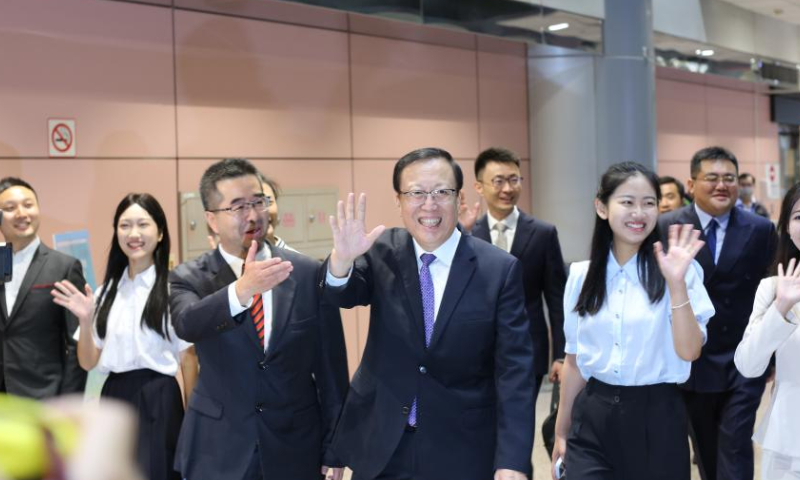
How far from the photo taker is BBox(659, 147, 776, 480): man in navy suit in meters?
4.27

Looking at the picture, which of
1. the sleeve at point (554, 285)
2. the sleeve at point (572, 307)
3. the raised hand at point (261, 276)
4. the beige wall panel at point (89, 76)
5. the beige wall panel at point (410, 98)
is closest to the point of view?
the raised hand at point (261, 276)

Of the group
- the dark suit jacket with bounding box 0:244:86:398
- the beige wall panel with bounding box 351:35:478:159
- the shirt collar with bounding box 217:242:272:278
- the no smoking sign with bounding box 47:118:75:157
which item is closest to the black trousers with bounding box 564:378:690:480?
the shirt collar with bounding box 217:242:272:278

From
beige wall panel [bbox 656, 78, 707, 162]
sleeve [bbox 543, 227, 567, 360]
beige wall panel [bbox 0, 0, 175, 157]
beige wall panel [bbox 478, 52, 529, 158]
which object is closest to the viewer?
sleeve [bbox 543, 227, 567, 360]

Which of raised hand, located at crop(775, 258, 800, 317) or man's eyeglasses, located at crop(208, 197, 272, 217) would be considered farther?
man's eyeglasses, located at crop(208, 197, 272, 217)

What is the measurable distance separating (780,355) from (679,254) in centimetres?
50

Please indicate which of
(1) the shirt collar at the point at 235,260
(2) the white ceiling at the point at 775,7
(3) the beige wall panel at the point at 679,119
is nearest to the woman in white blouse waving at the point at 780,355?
(1) the shirt collar at the point at 235,260

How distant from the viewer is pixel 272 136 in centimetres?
670

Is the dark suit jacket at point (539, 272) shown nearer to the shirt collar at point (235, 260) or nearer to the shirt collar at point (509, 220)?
the shirt collar at point (509, 220)

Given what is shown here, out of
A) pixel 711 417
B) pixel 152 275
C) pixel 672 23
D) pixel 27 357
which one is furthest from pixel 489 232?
pixel 672 23

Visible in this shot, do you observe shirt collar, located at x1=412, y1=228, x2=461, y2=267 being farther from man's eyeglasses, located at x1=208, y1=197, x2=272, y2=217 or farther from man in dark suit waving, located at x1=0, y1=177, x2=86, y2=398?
man in dark suit waving, located at x1=0, y1=177, x2=86, y2=398

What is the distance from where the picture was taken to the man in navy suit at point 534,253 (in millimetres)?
4613

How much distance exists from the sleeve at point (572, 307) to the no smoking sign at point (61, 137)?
3472 millimetres

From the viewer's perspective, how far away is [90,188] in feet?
18.5

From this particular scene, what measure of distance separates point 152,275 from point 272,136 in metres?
2.93
